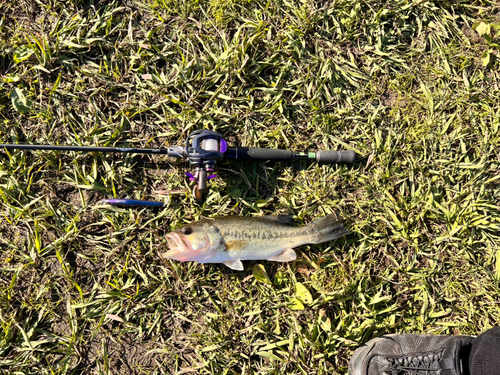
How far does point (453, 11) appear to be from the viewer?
4.22m

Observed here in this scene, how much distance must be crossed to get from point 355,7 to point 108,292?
439 centimetres

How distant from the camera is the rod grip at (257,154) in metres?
3.71

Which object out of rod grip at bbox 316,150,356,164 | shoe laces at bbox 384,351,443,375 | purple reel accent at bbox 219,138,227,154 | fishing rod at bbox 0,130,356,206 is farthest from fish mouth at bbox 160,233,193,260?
shoe laces at bbox 384,351,443,375

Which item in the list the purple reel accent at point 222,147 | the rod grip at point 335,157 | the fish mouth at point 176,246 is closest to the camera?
the fish mouth at point 176,246

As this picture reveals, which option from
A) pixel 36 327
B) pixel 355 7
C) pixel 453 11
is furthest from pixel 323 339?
pixel 453 11

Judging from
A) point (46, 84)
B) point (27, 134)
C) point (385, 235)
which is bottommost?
point (385, 235)

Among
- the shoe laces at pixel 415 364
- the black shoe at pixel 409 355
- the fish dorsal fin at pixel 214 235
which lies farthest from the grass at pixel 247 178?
the fish dorsal fin at pixel 214 235

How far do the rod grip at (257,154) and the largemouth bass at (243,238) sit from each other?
65 centimetres

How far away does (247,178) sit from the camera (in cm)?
398

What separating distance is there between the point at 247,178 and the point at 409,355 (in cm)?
257

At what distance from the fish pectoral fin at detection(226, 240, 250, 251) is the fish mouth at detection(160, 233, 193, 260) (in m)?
0.39

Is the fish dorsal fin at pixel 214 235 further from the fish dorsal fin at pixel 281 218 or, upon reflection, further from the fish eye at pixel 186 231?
the fish dorsal fin at pixel 281 218

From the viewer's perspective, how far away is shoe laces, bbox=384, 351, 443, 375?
3.57m

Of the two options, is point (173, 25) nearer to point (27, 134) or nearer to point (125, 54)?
point (125, 54)
